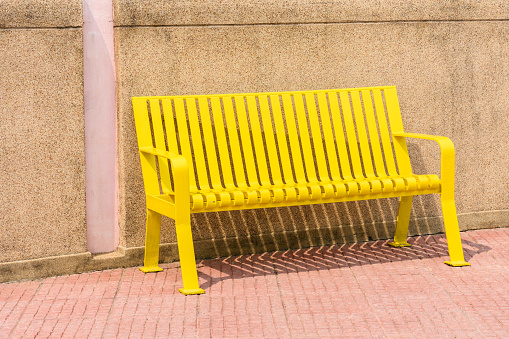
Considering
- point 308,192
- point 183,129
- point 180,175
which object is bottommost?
point 308,192

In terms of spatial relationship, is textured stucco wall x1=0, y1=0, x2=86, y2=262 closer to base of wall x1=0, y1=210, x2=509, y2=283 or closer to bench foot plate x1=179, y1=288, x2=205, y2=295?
base of wall x1=0, y1=210, x2=509, y2=283

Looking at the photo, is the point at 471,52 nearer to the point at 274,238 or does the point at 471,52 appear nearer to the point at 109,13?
the point at 274,238

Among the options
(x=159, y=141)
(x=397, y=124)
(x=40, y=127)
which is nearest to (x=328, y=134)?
(x=397, y=124)

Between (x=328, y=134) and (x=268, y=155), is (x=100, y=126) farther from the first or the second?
(x=328, y=134)

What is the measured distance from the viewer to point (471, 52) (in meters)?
6.20

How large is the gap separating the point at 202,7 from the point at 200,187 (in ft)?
4.26

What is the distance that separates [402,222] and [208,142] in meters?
→ 1.72

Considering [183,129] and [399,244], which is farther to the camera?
[399,244]

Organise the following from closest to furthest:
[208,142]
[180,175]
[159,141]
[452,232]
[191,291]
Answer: [180,175] → [191,291] → [159,141] → [208,142] → [452,232]

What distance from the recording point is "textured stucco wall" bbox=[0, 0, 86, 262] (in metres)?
4.86

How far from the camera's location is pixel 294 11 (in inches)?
223

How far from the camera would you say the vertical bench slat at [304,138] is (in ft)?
17.9

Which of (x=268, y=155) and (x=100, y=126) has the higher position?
(x=100, y=126)

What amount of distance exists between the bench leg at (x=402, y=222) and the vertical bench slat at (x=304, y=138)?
33.3 inches
